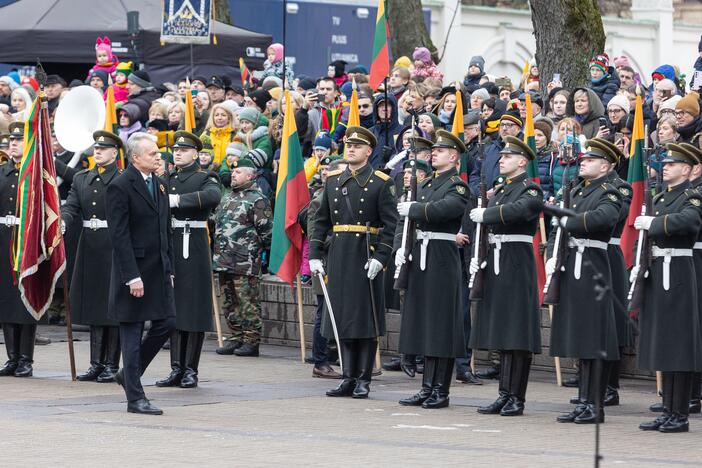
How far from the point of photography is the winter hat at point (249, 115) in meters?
16.9

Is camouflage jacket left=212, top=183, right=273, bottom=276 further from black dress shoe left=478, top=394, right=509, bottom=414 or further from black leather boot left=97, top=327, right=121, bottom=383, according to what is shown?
black dress shoe left=478, top=394, right=509, bottom=414

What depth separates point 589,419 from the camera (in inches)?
443

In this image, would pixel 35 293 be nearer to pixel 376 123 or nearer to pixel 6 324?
pixel 6 324

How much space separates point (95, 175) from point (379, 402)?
10.5ft

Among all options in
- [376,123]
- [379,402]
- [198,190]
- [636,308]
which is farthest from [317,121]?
[636,308]

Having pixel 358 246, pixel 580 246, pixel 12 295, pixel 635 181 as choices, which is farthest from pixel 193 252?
pixel 635 181

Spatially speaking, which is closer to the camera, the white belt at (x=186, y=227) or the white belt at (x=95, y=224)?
the white belt at (x=186, y=227)

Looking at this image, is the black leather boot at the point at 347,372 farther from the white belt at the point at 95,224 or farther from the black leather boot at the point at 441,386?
the white belt at the point at 95,224

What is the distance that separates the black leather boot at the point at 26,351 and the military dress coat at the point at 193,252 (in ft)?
4.76

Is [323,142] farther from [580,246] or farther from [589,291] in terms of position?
[589,291]

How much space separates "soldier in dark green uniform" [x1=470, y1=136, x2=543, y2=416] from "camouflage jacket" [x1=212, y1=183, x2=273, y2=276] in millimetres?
3851

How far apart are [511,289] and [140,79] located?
30.7 ft

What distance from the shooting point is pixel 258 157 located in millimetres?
16391

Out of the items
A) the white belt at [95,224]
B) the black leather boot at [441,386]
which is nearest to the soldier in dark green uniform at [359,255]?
the black leather boot at [441,386]
